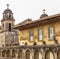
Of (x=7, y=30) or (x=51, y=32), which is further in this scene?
(x=7, y=30)

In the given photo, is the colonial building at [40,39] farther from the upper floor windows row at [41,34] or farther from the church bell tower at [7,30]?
the church bell tower at [7,30]

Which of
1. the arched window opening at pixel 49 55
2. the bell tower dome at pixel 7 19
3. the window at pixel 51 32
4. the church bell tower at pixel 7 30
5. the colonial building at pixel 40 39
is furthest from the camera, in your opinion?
the church bell tower at pixel 7 30

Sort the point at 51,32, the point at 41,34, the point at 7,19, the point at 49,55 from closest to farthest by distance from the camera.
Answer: the point at 49,55 < the point at 51,32 < the point at 41,34 < the point at 7,19

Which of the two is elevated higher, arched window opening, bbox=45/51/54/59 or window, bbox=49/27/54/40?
window, bbox=49/27/54/40

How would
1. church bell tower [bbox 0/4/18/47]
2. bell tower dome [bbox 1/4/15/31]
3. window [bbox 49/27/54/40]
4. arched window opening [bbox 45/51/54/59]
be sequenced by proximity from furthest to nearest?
church bell tower [bbox 0/4/18/47] → bell tower dome [bbox 1/4/15/31] → window [bbox 49/27/54/40] → arched window opening [bbox 45/51/54/59]

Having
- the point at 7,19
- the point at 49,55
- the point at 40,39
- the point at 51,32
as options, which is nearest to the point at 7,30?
the point at 7,19

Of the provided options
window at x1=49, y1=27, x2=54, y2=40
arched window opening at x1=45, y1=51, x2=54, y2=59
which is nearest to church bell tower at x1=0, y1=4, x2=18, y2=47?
arched window opening at x1=45, y1=51, x2=54, y2=59

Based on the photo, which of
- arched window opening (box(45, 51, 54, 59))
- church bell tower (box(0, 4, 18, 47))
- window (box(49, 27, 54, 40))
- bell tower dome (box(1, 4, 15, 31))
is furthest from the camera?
church bell tower (box(0, 4, 18, 47))

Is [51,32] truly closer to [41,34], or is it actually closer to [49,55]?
[41,34]

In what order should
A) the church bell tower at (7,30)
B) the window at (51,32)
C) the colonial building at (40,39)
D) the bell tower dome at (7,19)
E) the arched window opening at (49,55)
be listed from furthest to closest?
1. the church bell tower at (7,30)
2. the bell tower dome at (7,19)
3. the window at (51,32)
4. the arched window opening at (49,55)
5. the colonial building at (40,39)

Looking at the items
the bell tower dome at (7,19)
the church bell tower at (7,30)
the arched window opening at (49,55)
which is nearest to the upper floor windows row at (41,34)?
the arched window opening at (49,55)

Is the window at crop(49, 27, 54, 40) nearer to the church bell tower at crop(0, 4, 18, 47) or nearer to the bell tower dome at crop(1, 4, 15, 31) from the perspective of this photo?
the church bell tower at crop(0, 4, 18, 47)

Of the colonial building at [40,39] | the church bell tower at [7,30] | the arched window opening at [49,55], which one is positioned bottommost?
the arched window opening at [49,55]

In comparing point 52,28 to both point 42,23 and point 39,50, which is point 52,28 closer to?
point 42,23
